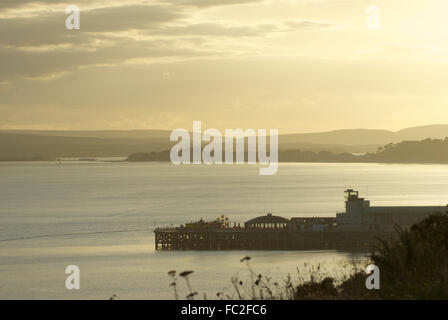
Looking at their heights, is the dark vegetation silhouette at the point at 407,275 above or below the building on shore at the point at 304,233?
below

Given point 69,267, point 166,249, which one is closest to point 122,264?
point 69,267

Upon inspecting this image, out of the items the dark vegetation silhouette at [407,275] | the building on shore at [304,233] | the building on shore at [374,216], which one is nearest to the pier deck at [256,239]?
the building on shore at [304,233]

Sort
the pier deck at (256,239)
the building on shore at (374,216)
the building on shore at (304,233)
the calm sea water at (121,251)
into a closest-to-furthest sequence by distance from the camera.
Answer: the calm sea water at (121,251) → the pier deck at (256,239) → the building on shore at (304,233) → the building on shore at (374,216)

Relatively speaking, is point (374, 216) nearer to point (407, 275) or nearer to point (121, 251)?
point (121, 251)

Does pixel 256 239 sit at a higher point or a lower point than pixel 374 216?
lower

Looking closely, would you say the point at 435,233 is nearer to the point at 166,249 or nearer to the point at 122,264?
the point at 122,264

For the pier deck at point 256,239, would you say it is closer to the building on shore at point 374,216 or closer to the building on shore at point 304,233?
the building on shore at point 304,233

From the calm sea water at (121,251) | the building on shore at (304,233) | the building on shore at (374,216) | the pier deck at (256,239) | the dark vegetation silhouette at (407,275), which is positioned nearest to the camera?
the dark vegetation silhouette at (407,275)

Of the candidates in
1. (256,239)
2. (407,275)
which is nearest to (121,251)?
(256,239)

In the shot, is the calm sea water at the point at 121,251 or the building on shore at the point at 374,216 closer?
the calm sea water at the point at 121,251

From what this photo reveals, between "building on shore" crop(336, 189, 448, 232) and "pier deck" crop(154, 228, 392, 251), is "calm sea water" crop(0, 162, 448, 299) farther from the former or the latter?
"building on shore" crop(336, 189, 448, 232)
